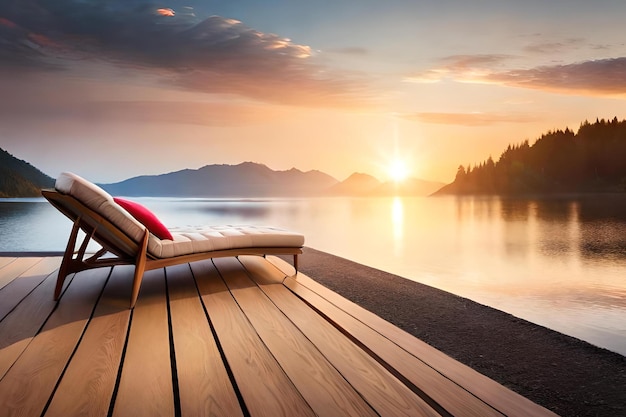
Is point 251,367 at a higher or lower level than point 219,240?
lower

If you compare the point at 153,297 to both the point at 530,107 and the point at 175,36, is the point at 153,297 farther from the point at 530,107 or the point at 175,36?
the point at 530,107

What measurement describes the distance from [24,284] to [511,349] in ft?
10.6

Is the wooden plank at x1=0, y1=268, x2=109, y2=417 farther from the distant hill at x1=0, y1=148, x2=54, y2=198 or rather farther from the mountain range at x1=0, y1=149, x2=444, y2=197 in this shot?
the mountain range at x1=0, y1=149, x2=444, y2=197

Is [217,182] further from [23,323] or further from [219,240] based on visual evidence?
[23,323]

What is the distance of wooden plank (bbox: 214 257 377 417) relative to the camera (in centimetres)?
140

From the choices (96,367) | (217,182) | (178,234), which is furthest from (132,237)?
(217,182)

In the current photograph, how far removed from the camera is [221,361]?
1.76 metres

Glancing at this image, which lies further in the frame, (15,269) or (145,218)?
(15,269)

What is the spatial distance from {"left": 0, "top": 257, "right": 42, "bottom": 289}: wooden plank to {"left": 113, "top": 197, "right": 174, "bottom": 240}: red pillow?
3.48ft

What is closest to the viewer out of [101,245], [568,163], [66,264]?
[66,264]

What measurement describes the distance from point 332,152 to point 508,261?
→ 650 inches

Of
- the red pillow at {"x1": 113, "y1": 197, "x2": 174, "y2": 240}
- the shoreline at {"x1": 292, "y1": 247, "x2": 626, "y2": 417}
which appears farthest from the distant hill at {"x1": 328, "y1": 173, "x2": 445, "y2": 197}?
the red pillow at {"x1": 113, "y1": 197, "x2": 174, "y2": 240}

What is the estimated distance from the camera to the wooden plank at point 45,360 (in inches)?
56.1

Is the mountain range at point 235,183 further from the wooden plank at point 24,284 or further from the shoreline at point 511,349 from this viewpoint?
the shoreline at point 511,349
